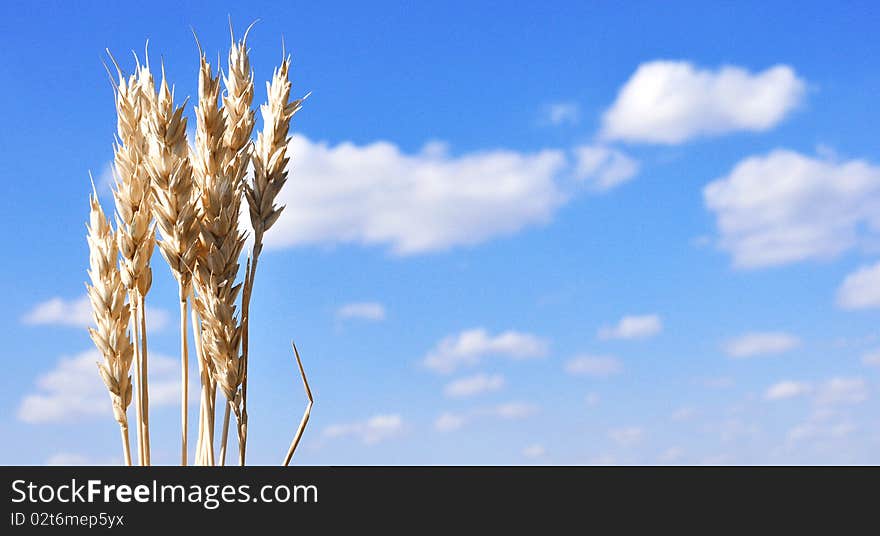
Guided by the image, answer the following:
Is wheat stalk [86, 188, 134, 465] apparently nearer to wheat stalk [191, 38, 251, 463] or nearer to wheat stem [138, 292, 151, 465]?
wheat stem [138, 292, 151, 465]

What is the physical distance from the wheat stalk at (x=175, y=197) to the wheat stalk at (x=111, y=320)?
0.44 feet

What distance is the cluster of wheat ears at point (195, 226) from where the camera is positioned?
1.69 metres

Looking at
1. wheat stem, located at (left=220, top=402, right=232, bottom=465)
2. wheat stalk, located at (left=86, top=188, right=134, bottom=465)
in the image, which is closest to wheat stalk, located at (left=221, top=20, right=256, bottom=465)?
wheat stem, located at (left=220, top=402, right=232, bottom=465)

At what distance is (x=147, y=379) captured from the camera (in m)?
1.78

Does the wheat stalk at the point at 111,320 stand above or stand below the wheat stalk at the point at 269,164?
below

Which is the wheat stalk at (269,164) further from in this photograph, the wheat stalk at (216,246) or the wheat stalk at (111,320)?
the wheat stalk at (111,320)

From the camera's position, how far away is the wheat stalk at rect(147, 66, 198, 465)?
5.56 ft

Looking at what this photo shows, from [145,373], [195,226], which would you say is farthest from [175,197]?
[145,373]

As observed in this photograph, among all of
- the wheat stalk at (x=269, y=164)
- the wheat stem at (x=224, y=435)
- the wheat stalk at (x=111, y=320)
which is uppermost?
the wheat stalk at (x=269, y=164)

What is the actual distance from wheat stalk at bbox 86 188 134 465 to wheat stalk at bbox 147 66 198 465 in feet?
0.44

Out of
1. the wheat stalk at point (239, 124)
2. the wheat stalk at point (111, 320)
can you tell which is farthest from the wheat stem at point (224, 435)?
the wheat stalk at point (111, 320)
